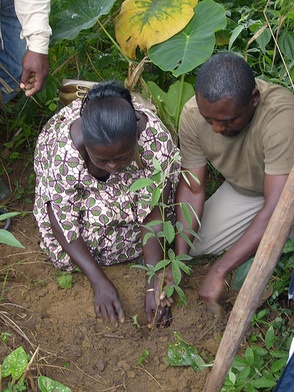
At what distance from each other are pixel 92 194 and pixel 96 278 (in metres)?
0.33

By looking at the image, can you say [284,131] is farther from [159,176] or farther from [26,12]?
[26,12]

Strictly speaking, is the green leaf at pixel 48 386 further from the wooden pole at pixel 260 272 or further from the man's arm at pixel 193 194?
the man's arm at pixel 193 194

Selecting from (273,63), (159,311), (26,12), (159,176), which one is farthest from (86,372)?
(273,63)

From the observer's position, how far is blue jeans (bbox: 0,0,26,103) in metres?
2.84

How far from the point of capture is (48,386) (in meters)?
2.03

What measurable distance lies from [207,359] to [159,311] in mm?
259

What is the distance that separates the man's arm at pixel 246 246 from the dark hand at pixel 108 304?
360 mm

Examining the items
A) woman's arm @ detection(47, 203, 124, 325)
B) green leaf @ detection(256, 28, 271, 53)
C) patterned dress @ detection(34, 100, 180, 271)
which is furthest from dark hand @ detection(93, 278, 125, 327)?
green leaf @ detection(256, 28, 271, 53)

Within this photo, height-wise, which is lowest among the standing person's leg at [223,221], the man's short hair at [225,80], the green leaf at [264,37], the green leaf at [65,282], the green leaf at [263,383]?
the green leaf at [65,282]

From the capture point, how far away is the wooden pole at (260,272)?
1.65 metres

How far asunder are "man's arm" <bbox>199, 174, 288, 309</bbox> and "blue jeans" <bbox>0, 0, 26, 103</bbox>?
1.25 m

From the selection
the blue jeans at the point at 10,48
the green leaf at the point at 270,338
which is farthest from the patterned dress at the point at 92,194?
the green leaf at the point at 270,338

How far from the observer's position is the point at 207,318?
261 cm

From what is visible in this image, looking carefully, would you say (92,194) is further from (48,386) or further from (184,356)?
(48,386)
